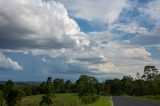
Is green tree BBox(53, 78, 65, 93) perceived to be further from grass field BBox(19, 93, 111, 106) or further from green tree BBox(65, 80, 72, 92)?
grass field BBox(19, 93, 111, 106)

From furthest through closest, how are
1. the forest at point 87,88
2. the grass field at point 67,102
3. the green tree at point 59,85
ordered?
the green tree at point 59,85, the forest at point 87,88, the grass field at point 67,102

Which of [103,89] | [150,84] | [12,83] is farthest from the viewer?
[103,89]

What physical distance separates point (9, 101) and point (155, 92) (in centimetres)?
4876

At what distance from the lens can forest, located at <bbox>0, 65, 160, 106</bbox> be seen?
65.1m

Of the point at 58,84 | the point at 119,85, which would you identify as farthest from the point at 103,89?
the point at 58,84

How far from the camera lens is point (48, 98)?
68.8 m

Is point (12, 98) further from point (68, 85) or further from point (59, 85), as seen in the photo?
point (68, 85)

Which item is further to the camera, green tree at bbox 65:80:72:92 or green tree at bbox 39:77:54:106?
green tree at bbox 65:80:72:92

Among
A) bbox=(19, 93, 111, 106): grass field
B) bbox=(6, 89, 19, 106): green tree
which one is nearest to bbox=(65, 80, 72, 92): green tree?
bbox=(19, 93, 111, 106): grass field

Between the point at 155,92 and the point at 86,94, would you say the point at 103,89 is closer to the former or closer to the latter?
the point at 155,92

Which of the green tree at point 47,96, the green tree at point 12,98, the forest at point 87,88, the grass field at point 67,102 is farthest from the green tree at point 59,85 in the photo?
the green tree at point 47,96

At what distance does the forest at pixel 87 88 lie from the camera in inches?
2564

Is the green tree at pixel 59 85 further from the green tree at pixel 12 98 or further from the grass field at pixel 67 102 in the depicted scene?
the green tree at pixel 12 98

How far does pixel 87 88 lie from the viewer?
210 feet
